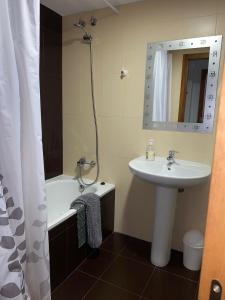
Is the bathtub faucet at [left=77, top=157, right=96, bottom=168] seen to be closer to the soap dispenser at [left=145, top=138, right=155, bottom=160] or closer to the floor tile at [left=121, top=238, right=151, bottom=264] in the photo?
the soap dispenser at [left=145, top=138, right=155, bottom=160]

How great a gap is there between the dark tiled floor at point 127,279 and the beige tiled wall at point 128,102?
29 centimetres

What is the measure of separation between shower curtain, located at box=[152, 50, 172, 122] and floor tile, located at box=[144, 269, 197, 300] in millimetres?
1312

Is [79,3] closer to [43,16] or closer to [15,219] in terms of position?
[43,16]

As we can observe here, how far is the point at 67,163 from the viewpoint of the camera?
8.60 ft

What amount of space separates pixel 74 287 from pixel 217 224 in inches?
61.0

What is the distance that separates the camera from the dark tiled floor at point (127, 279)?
5.33 ft

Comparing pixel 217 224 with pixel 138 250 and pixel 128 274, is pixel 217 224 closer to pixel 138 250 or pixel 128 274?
pixel 128 274

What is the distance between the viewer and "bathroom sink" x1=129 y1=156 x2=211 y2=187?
1.51m

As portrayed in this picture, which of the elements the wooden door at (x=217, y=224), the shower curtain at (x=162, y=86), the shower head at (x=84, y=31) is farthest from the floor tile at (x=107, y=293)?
the shower head at (x=84, y=31)

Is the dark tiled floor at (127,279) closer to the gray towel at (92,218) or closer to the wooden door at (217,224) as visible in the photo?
the gray towel at (92,218)

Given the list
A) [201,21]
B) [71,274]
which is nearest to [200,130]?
[201,21]

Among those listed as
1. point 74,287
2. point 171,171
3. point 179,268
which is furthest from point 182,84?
point 74,287

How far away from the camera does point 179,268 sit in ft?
6.26

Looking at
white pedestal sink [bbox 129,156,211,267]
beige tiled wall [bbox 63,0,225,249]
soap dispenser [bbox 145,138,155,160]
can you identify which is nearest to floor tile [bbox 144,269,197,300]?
white pedestal sink [bbox 129,156,211,267]
